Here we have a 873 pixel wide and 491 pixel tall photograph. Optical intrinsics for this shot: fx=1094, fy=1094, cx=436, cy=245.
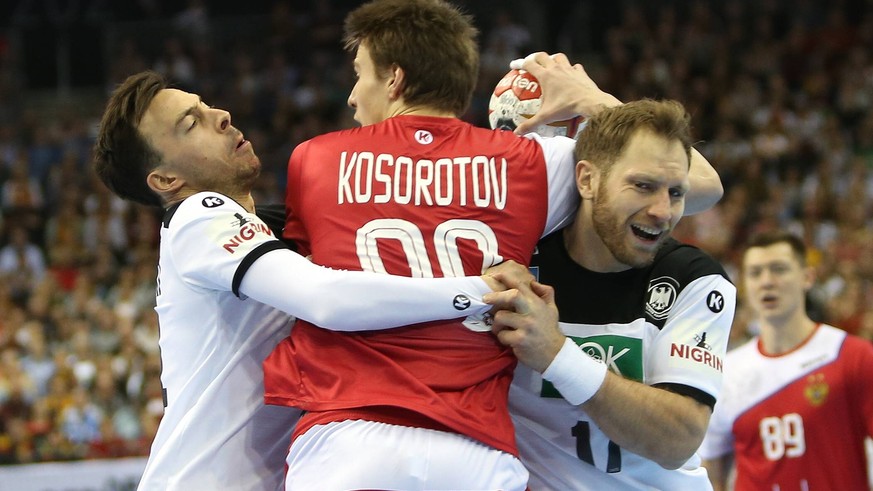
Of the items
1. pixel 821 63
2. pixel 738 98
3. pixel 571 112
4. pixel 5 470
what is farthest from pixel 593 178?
pixel 821 63

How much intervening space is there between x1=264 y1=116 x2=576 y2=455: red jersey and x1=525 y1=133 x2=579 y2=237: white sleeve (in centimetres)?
7

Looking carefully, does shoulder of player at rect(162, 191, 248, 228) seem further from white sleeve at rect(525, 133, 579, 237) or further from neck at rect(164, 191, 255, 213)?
white sleeve at rect(525, 133, 579, 237)

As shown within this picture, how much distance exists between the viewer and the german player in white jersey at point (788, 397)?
6965mm

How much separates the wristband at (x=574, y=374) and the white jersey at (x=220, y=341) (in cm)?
37

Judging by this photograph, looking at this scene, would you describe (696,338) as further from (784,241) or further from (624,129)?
(784,241)

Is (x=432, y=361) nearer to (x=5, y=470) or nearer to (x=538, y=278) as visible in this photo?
(x=538, y=278)

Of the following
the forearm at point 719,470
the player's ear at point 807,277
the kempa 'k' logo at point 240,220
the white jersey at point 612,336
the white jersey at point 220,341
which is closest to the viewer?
the white jersey at point 220,341

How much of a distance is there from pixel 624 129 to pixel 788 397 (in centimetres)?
380

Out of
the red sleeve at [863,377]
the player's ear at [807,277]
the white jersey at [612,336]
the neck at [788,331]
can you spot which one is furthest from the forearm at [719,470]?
the white jersey at [612,336]

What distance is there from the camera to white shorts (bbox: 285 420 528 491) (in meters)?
3.50

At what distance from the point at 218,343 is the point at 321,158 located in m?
0.84

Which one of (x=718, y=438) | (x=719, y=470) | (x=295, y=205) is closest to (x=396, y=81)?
(x=295, y=205)


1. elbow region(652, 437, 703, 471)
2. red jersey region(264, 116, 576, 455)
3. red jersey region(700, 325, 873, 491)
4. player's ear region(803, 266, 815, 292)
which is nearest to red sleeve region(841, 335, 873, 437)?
red jersey region(700, 325, 873, 491)

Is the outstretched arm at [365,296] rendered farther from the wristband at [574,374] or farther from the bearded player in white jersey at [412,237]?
the wristband at [574,374]
